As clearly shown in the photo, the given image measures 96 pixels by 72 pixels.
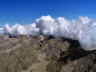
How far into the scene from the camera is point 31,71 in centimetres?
13700

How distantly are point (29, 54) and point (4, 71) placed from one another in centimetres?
5373

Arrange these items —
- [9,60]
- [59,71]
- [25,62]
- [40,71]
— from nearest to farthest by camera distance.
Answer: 1. [59,71]
2. [9,60]
3. [40,71]
4. [25,62]

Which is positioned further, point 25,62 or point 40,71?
point 25,62

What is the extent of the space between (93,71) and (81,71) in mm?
7311

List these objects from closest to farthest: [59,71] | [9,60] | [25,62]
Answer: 1. [59,71]
2. [9,60]
3. [25,62]

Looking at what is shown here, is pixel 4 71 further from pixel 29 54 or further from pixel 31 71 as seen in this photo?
pixel 29 54

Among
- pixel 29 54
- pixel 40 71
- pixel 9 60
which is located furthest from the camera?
pixel 29 54

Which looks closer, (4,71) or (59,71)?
(4,71)

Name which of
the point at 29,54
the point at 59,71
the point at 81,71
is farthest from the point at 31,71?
the point at 81,71

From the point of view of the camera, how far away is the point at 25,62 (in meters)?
144

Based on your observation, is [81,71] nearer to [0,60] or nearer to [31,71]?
[31,71]

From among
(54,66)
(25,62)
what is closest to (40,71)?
(25,62)

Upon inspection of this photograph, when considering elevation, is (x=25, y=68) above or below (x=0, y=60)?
below

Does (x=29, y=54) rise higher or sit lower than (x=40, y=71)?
higher
